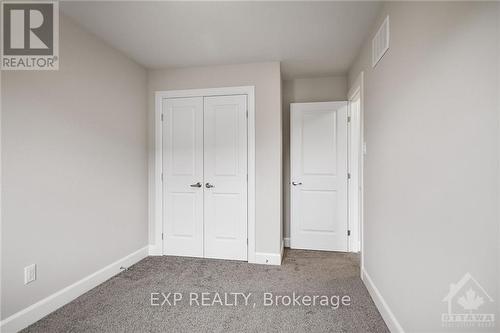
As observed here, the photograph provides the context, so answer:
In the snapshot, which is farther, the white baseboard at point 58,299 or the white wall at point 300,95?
the white wall at point 300,95

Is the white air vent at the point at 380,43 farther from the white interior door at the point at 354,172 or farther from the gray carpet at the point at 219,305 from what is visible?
the gray carpet at the point at 219,305

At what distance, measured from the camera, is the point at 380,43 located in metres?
1.89

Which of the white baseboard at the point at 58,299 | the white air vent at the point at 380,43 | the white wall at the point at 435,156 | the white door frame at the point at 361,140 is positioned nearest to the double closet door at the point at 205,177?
the white baseboard at the point at 58,299

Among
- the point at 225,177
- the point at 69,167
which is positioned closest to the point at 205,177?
the point at 225,177

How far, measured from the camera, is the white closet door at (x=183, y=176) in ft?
10.0

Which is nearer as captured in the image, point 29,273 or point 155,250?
point 29,273

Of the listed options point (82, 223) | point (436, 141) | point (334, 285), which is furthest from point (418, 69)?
point (82, 223)

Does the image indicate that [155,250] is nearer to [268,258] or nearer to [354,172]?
[268,258]

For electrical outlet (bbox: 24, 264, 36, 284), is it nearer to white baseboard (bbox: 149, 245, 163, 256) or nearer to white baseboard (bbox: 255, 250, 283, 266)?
white baseboard (bbox: 149, 245, 163, 256)

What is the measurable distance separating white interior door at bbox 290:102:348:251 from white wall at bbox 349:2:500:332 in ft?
4.23

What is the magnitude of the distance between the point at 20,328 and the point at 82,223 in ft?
2.65

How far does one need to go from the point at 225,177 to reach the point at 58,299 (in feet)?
6.26

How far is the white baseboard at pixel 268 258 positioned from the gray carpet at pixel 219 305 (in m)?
0.09

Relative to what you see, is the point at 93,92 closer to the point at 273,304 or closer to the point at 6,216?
the point at 6,216
